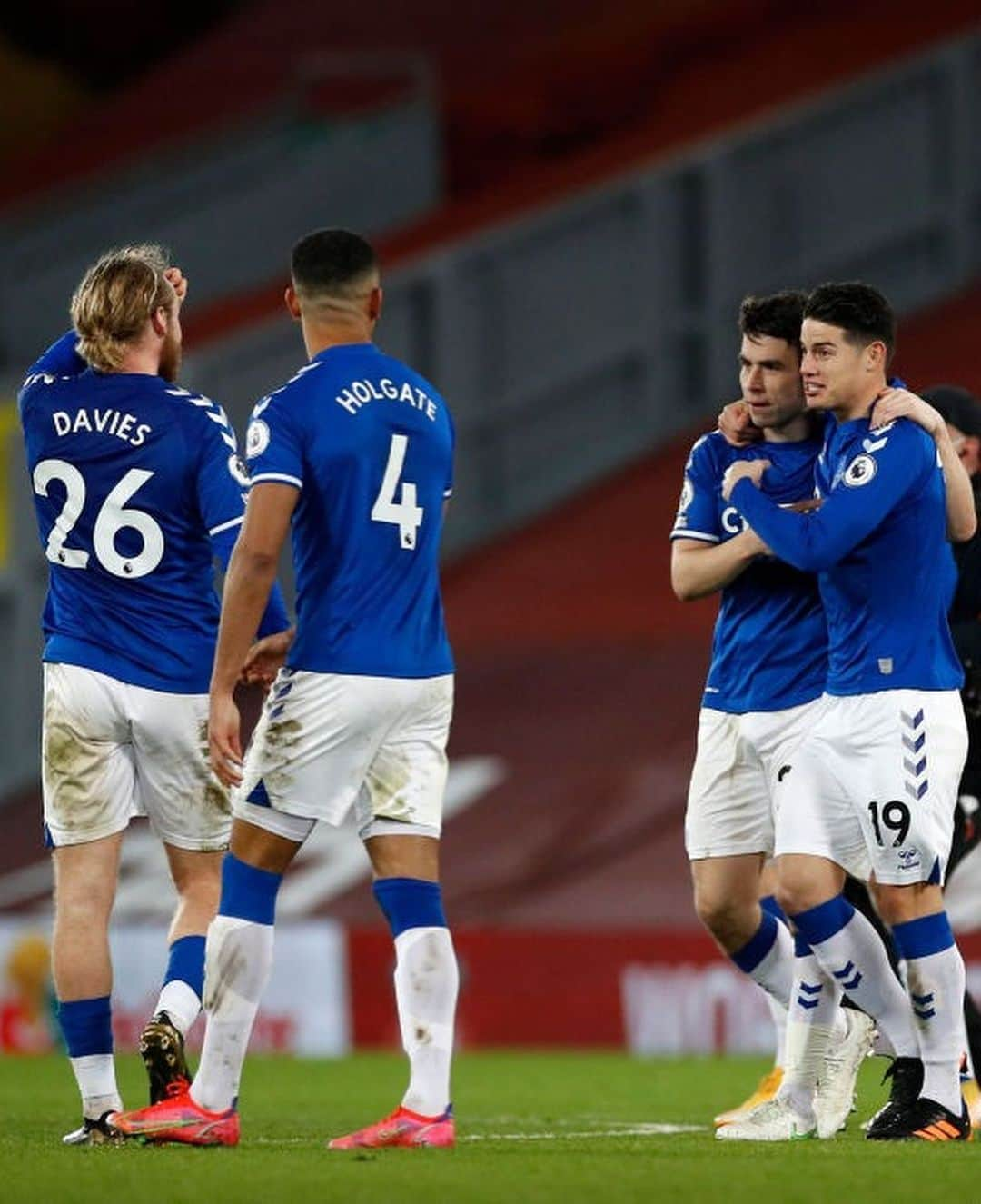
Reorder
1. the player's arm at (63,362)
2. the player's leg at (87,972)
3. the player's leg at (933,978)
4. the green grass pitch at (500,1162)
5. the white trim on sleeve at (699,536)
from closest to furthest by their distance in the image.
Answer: the green grass pitch at (500,1162)
the player's leg at (933,978)
the player's leg at (87,972)
the player's arm at (63,362)
the white trim on sleeve at (699,536)

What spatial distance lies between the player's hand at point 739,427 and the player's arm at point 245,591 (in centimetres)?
160

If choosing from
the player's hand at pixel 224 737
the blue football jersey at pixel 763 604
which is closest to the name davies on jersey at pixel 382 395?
the player's hand at pixel 224 737

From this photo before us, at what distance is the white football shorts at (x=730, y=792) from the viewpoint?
8205 millimetres

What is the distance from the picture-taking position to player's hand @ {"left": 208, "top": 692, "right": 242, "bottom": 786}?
7113 mm

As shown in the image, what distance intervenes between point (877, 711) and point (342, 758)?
1416 millimetres

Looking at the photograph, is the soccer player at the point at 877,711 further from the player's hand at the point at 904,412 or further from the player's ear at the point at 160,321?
the player's ear at the point at 160,321

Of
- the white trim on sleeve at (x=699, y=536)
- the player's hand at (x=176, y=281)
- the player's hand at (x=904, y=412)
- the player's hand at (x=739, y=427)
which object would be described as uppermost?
the player's hand at (x=176, y=281)

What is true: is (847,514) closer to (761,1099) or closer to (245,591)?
(245,591)

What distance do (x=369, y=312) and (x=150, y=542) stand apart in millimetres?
927

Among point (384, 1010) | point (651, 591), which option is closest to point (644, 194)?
point (651, 591)

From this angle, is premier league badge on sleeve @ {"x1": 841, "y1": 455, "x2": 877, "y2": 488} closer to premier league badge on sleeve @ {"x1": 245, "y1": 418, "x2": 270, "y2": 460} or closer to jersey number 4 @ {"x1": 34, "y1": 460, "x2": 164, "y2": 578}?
premier league badge on sleeve @ {"x1": 245, "y1": 418, "x2": 270, "y2": 460}

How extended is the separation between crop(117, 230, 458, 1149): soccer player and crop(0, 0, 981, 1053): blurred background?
19.4ft

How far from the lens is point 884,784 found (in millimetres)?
7445

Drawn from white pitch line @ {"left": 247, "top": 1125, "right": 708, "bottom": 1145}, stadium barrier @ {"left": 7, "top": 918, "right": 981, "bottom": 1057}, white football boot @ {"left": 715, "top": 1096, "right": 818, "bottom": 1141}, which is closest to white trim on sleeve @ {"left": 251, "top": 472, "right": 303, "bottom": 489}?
white pitch line @ {"left": 247, "top": 1125, "right": 708, "bottom": 1145}
